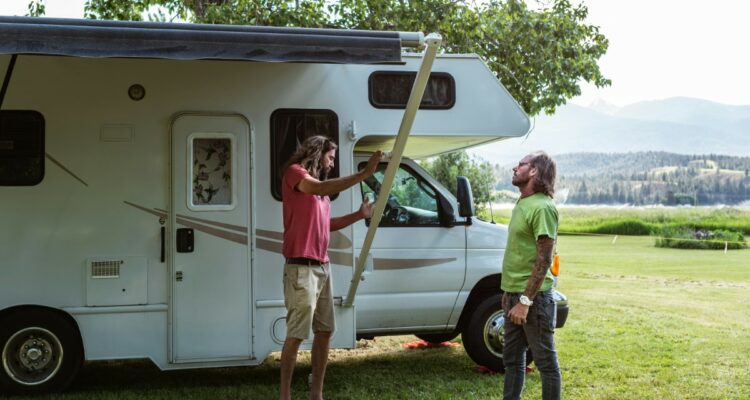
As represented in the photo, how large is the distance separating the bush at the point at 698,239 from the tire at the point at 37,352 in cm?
3186

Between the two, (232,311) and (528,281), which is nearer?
(528,281)

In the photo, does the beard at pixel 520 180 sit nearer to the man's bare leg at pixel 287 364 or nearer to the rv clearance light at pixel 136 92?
the man's bare leg at pixel 287 364

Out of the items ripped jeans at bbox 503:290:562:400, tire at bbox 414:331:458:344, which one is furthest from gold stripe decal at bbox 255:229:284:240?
tire at bbox 414:331:458:344

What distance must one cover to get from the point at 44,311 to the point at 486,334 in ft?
11.4

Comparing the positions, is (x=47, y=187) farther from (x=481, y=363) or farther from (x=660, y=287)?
(x=660, y=287)

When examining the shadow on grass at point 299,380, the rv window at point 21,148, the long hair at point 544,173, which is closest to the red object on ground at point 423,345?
the shadow on grass at point 299,380

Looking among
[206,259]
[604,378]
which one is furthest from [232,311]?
[604,378]

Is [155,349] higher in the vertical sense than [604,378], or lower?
higher

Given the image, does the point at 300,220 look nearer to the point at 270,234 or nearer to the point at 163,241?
the point at 270,234

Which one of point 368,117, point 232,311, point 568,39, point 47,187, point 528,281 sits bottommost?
point 232,311

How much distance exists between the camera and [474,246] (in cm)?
683

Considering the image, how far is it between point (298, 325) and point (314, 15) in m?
8.34

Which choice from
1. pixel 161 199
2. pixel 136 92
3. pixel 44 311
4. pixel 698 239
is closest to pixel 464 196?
pixel 161 199

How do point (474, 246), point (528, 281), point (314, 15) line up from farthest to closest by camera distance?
point (314, 15), point (474, 246), point (528, 281)
